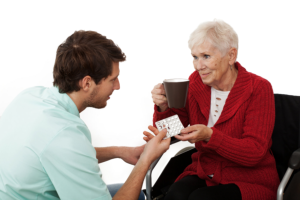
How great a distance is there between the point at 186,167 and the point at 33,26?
1736 mm

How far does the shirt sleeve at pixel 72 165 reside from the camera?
94 cm

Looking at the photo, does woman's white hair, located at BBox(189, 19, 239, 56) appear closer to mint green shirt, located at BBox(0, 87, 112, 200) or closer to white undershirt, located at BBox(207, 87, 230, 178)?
white undershirt, located at BBox(207, 87, 230, 178)

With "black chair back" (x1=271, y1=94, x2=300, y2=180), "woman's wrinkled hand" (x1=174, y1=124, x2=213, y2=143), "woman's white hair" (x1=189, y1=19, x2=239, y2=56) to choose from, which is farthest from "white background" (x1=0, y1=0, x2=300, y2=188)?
"woman's wrinkled hand" (x1=174, y1=124, x2=213, y2=143)

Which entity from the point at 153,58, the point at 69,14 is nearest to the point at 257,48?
the point at 153,58

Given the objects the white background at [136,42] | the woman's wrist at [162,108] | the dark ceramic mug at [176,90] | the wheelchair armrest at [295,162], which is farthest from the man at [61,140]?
the white background at [136,42]

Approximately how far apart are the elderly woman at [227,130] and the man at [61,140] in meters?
0.30

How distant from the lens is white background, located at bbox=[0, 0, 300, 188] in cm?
213

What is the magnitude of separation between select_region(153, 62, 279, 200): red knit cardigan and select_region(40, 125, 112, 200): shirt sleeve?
1.88 ft

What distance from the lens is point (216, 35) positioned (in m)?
1.38

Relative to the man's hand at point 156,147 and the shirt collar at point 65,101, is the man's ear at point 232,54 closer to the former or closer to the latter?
the man's hand at point 156,147

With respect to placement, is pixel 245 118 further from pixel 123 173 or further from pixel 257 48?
pixel 123 173

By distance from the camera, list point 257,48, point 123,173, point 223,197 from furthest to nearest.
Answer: point 123,173
point 257,48
point 223,197

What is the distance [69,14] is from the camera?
2385mm

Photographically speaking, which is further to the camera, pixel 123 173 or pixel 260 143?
pixel 123 173
